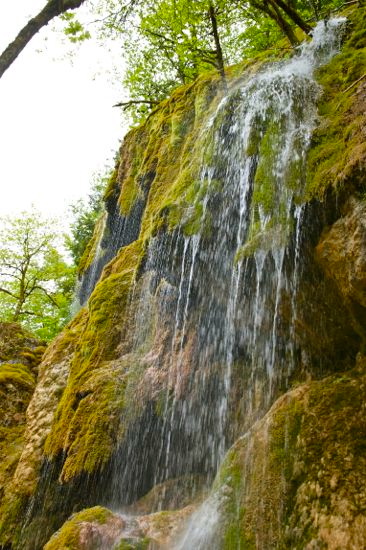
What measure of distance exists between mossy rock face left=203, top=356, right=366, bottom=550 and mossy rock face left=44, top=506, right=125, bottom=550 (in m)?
1.19

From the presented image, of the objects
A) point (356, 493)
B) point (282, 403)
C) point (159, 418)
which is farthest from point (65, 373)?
point (356, 493)

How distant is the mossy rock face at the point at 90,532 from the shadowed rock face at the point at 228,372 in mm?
24

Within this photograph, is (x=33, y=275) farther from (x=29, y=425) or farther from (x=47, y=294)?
(x=29, y=425)

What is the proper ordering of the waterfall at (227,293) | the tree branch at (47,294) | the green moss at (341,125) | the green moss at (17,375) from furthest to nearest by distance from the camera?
the tree branch at (47,294), the green moss at (17,375), the waterfall at (227,293), the green moss at (341,125)

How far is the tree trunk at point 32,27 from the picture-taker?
16.7 ft

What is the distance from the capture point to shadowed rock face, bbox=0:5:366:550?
3295 millimetres

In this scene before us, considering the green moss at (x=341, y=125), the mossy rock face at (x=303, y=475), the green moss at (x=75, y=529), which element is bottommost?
the green moss at (x=75, y=529)

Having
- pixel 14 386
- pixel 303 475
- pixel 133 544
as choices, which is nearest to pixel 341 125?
pixel 303 475

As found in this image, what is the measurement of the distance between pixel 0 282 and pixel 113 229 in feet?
34.9

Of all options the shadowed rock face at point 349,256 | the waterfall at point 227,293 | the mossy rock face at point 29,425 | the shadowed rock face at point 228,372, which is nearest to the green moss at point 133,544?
the shadowed rock face at point 228,372

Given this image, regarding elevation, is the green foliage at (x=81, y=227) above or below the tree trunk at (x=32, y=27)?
above

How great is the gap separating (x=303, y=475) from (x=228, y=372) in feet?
7.60

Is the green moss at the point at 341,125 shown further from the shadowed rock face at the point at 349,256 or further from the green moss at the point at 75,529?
the green moss at the point at 75,529

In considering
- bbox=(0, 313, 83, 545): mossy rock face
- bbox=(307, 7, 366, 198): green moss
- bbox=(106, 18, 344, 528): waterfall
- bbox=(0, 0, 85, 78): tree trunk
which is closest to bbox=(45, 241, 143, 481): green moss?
bbox=(106, 18, 344, 528): waterfall
